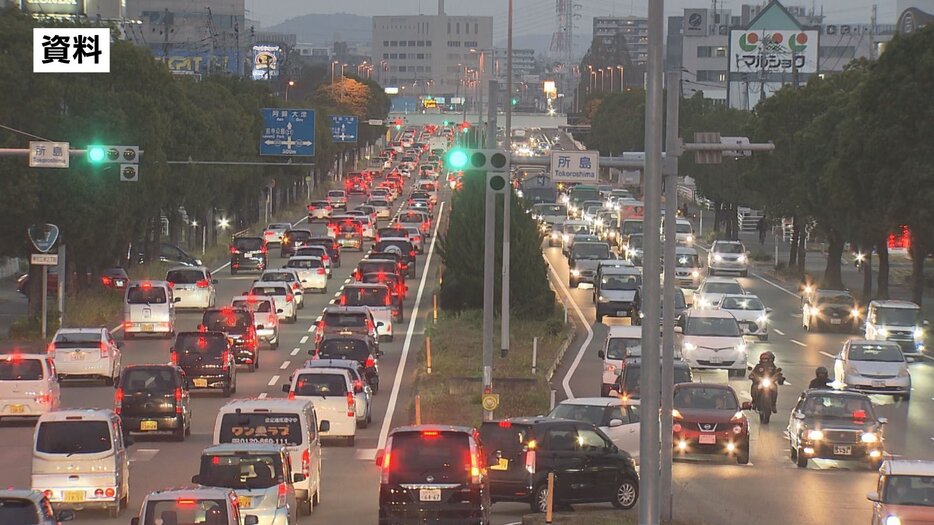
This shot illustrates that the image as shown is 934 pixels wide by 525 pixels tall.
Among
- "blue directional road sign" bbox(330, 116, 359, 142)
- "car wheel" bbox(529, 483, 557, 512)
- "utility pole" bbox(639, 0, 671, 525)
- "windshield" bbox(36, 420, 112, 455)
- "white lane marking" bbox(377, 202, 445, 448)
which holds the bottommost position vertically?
"white lane marking" bbox(377, 202, 445, 448)

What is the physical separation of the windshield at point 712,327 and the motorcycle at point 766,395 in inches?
Result: 334

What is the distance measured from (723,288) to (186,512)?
45021 mm

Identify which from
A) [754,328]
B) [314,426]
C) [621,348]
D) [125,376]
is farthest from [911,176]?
[314,426]

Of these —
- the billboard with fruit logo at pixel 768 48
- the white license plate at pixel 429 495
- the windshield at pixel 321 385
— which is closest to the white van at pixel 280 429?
the white license plate at pixel 429 495

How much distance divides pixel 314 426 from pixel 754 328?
32070 millimetres

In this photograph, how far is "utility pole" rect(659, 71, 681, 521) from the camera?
25797 mm

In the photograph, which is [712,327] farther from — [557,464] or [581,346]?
[557,464]

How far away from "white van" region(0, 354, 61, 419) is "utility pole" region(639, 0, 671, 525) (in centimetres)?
2144

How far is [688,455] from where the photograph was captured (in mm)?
35125

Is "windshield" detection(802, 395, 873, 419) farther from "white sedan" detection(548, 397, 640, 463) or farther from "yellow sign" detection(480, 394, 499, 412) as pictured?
"yellow sign" detection(480, 394, 499, 412)

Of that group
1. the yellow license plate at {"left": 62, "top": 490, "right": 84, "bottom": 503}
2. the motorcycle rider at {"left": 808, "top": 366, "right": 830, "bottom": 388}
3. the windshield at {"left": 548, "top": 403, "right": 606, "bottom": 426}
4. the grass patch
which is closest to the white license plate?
the yellow license plate at {"left": 62, "top": 490, "right": 84, "bottom": 503}

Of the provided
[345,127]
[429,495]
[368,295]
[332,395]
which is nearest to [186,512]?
[429,495]

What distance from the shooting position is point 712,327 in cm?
4900

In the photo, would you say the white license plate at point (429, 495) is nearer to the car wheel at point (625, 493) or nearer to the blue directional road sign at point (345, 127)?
the car wheel at point (625, 493)
